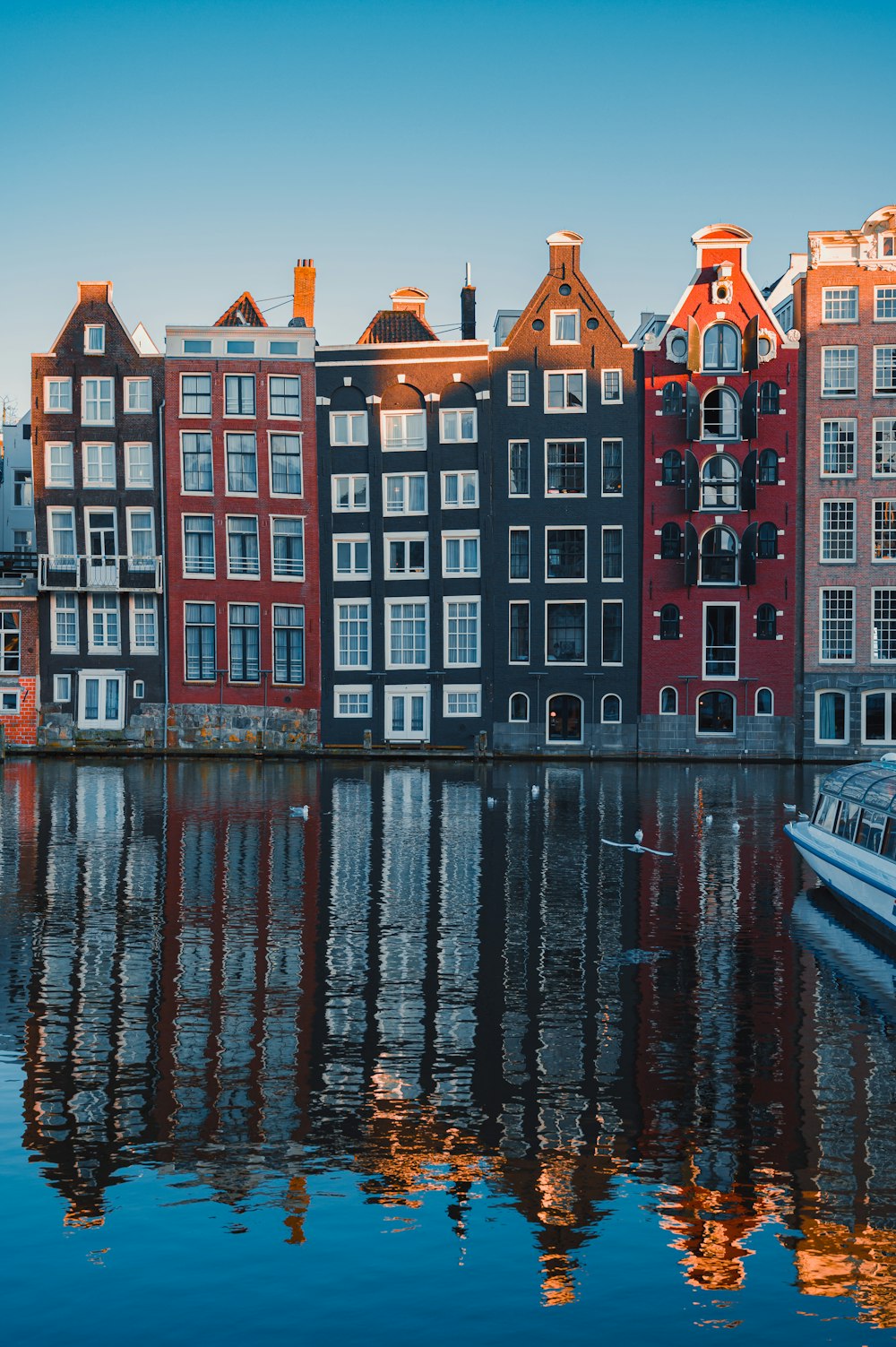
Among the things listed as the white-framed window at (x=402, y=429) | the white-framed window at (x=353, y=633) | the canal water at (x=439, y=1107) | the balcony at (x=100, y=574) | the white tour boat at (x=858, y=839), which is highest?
the white-framed window at (x=402, y=429)

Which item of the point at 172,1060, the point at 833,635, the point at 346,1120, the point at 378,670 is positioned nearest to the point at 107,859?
the point at 172,1060

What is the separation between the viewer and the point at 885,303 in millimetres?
62344

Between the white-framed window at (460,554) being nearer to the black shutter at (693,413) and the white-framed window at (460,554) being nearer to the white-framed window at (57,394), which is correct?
the black shutter at (693,413)

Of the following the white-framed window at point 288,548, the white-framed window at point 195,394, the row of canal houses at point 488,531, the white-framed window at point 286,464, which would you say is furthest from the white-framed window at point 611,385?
the white-framed window at point 195,394

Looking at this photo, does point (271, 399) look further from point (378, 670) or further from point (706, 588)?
point (706, 588)

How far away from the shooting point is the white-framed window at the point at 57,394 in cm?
6581

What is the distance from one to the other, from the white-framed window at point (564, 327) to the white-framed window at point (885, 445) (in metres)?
15.6

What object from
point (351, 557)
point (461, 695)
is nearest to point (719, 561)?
point (461, 695)

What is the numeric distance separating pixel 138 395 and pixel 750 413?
31.4m

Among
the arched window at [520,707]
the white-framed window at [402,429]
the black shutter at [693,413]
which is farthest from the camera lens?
the white-framed window at [402,429]

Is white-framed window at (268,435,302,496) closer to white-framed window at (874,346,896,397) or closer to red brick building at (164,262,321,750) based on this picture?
red brick building at (164,262,321,750)

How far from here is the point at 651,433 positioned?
6344 centimetres

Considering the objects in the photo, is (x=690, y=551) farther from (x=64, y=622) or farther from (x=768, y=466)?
(x=64, y=622)

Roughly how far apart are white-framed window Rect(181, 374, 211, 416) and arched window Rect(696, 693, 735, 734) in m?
29.6
